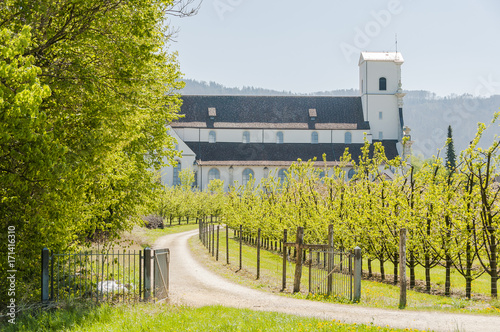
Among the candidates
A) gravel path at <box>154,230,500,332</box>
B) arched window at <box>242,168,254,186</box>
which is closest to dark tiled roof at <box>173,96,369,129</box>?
arched window at <box>242,168,254,186</box>

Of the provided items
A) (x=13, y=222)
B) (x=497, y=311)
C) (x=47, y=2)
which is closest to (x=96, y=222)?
(x=13, y=222)

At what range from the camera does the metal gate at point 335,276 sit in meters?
13.0

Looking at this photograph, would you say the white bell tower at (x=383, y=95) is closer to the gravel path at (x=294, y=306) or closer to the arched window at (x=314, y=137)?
the arched window at (x=314, y=137)

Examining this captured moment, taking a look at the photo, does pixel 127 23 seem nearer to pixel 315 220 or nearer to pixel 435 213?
pixel 435 213

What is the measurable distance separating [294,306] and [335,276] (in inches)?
72.3

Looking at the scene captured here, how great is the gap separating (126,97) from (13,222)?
144 inches

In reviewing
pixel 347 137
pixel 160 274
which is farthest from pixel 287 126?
pixel 160 274

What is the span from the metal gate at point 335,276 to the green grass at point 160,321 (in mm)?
3140

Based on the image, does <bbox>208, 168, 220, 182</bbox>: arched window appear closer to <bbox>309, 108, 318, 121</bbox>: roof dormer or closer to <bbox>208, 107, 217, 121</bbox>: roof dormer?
<bbox>208, 107, 217, 121</bbox>: roof dormer

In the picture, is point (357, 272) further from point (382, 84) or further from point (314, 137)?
point (382, 84)

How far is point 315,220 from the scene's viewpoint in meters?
22.3

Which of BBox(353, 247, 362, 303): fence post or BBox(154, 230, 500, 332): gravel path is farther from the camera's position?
BBox(353, 247, 362, 303): fence post

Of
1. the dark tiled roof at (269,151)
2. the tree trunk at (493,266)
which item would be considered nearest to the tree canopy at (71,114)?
the tree trunk at (493,266)

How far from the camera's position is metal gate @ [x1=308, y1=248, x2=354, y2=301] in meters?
13.0
